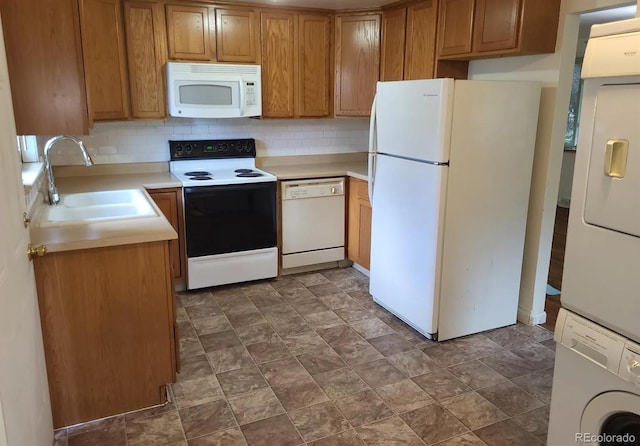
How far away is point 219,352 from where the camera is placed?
3.00m

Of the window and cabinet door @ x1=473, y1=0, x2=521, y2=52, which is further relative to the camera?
the window

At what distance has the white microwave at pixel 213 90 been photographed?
3.66 m

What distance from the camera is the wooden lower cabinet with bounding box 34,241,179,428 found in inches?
85.2

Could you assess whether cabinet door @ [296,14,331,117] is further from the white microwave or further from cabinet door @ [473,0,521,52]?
cabinet door @ [473,0,521,52]

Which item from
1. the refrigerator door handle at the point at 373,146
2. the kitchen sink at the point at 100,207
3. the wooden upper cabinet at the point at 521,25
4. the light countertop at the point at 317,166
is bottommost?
the kitchen sink at the point at 100,207

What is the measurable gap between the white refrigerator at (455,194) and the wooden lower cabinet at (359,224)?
0.68 m

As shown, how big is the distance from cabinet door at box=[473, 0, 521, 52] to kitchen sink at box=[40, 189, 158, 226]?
7.50 feet

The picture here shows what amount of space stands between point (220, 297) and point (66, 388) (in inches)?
64.5

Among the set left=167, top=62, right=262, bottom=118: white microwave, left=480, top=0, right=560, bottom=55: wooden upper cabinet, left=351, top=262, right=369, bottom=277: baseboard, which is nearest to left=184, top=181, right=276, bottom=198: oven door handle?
left=167, top=62, right=262, bottom=118: white microwave

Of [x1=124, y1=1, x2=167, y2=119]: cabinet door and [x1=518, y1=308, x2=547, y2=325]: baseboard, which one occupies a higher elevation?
[x1=124, y1=1, x2=167, y2=119]: cabinet door

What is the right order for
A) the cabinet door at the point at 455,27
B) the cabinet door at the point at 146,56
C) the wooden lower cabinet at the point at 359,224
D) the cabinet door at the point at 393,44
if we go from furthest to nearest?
the wooden lower cabinet at the point at 359,224 < the cabinet door at the point at 393,44 < the cabinet door at the point at 146,56 < the cabinet door at the point at 455,27

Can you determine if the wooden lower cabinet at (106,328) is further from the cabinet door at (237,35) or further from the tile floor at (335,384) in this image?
the cabinet door at (237,35)

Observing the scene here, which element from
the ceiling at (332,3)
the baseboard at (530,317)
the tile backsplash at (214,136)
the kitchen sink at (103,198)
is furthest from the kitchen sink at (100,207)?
the baseboard at (530,317)

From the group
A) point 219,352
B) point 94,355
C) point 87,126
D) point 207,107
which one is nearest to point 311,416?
point 219,352
